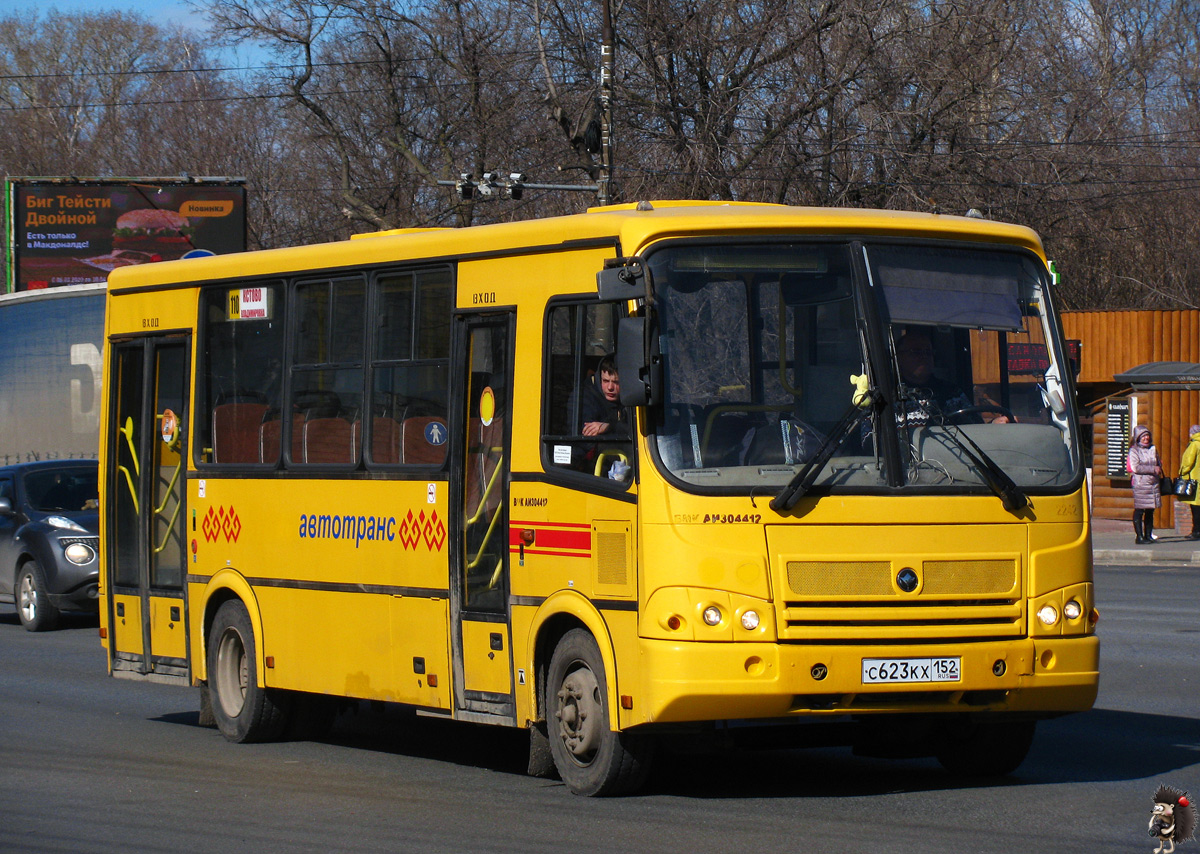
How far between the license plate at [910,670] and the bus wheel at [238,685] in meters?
4.53

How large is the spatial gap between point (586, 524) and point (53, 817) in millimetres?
2790

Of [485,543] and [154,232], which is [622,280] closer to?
→ [485,543]

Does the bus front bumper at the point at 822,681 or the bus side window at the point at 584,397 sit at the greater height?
the bus side window at the point at 584,397

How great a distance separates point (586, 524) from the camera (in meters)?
8.20

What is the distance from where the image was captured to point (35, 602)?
726 inches

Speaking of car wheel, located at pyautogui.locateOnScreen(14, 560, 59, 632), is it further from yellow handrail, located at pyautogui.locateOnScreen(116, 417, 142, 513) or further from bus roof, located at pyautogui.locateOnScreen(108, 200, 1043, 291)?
bus roof, located at pyautogui.locateOnScreen(108, 200, 1043, 291)

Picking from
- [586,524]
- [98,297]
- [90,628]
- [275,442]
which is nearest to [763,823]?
[586,524]

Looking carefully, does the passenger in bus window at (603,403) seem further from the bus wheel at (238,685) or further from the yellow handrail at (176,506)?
the yellow handrail at (176,506)

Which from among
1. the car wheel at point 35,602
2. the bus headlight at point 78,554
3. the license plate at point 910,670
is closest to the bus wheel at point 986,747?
the license plate at point 910,670

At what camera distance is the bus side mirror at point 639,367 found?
25.3ft

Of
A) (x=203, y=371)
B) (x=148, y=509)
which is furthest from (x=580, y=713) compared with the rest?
(x=148, y=509)

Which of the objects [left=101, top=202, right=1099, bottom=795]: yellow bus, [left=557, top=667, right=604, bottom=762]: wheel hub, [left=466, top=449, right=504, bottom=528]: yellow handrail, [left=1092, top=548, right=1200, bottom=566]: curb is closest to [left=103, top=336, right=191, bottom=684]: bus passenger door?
[left=101, top=202, right=1099, bottom=795]: yellow bus

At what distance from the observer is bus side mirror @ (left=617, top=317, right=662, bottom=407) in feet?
25.3

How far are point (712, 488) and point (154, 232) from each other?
1377 inches
